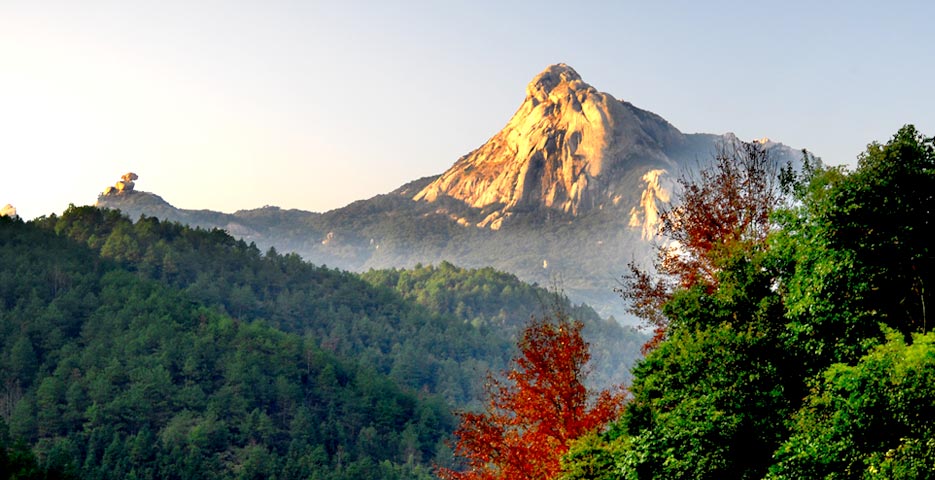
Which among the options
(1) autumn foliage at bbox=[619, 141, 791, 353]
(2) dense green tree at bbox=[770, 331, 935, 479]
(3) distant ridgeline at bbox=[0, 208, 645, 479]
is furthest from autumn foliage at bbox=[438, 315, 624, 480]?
(3) distant ridgeline at bbox=[0, 208, 645, 479]

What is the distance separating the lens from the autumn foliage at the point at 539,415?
30.2 meters

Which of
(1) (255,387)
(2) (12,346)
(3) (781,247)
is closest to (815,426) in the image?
(3) (781,247)

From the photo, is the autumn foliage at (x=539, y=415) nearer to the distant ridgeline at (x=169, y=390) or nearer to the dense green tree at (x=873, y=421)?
the dense green tree at (x=873, y=421)

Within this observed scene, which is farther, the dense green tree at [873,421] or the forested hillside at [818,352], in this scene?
the forested hillside at [818,352]

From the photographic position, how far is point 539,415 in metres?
30.4

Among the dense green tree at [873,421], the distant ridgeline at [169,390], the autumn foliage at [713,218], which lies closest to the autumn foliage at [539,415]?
the autumn foliage at [713,218]

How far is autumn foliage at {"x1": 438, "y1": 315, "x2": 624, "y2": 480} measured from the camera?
30.2 m

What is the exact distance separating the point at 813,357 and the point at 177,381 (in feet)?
454

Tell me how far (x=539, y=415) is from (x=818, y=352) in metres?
10.3

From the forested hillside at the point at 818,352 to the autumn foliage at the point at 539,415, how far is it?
3452mm

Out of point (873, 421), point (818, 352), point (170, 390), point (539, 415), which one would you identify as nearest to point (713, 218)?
point (539, 415)

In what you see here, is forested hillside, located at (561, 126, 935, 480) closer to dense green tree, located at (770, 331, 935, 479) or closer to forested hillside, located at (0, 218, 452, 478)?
dense green tree, located at (770, 331, 935, 479)

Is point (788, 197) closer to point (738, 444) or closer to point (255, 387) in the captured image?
point (738, 444)

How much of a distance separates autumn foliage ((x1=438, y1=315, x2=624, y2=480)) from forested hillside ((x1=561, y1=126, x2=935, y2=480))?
3.45 meters
